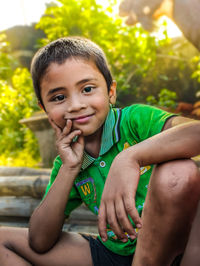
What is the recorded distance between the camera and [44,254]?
146 centimetres

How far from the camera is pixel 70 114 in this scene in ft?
4.46

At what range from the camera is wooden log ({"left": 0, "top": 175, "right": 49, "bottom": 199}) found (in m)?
2.55

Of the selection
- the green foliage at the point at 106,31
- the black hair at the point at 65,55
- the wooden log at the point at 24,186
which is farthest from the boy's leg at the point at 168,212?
the green foliage at the point at 106,31

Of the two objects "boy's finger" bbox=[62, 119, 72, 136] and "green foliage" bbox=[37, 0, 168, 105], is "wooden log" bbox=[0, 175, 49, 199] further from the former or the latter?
"green foliage" bbox=[37, 0, 168, 105]

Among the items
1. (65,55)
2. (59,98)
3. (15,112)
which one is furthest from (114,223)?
(15,112)

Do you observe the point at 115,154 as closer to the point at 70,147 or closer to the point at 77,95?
the point at 70,147

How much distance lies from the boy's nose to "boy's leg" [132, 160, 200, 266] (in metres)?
0.48

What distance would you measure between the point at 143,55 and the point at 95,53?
14.4 feet

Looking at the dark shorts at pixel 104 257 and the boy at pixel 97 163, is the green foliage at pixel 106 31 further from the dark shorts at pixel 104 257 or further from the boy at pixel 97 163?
the dark shorts at pixel 104 257

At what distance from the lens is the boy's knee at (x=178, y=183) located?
929mm

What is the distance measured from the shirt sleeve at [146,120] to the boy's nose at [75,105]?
25cm

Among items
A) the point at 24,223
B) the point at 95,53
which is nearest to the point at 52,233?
the point at 95,53

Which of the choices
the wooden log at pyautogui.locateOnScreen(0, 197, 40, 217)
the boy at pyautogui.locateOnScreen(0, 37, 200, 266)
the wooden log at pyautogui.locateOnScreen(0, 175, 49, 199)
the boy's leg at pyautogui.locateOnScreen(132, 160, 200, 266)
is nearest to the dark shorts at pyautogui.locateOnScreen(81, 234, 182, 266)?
the boy at pyautogui.locateOnScreen(0, 37, 200, 266)

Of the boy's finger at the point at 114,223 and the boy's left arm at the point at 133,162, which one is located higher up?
the boy's left arm at the point at 133,162
